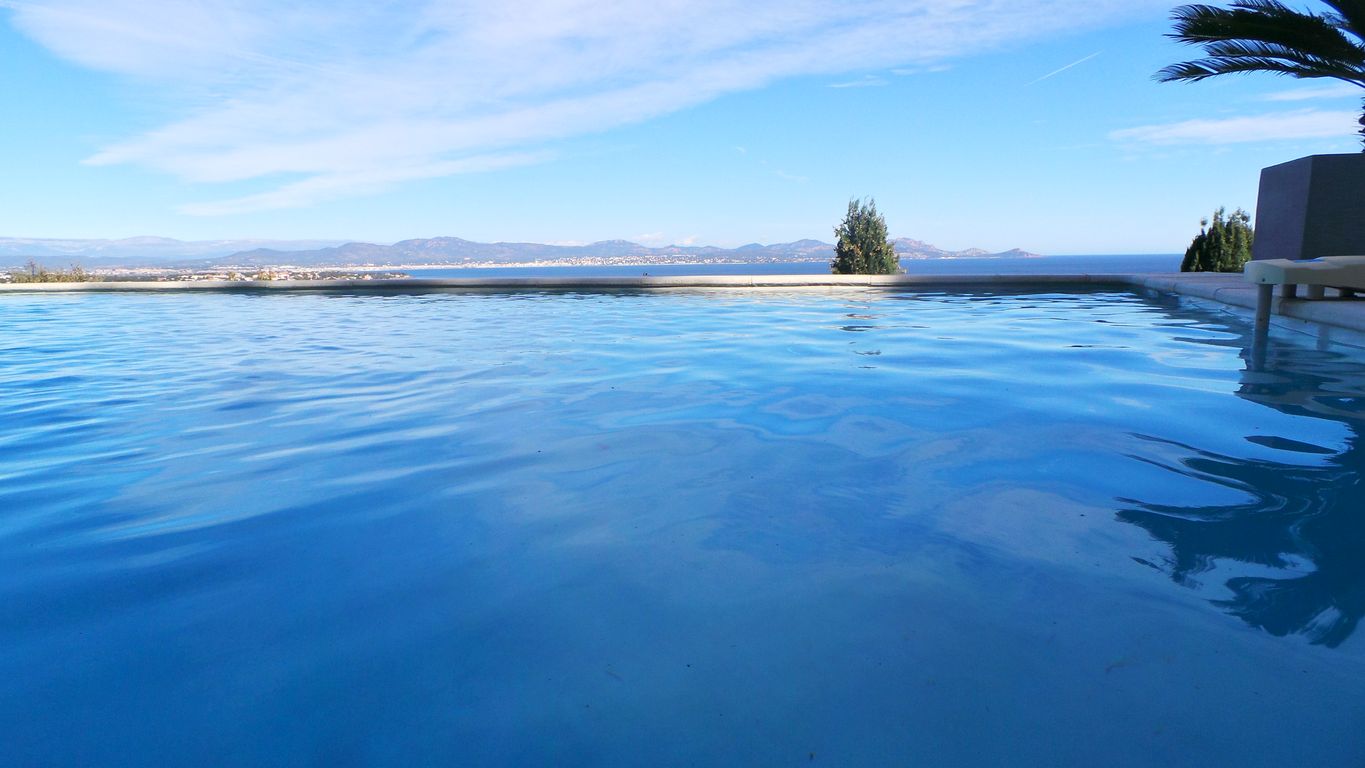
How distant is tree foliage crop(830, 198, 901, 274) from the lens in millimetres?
20094

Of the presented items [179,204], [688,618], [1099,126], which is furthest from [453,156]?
[688,618]

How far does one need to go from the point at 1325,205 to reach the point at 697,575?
32.7ft

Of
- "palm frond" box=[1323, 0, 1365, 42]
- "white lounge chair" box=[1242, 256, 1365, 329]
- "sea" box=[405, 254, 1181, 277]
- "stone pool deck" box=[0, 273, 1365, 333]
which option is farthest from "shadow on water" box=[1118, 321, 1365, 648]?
"sea" box=[405, 254, 1181, 277]

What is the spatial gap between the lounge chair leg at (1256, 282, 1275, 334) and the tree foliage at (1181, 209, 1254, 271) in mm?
8376

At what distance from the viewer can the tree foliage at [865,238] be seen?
2009cm

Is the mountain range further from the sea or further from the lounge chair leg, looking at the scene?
the lounge chair leg

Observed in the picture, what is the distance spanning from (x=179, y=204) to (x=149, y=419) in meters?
54.8

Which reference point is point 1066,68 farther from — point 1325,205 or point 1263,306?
point 1263,306

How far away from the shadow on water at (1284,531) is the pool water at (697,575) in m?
0.01

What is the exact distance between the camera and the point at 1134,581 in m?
1.62

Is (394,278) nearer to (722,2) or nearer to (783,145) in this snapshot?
(722,2)

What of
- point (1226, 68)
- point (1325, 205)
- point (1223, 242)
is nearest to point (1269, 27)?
point (1226, 68)

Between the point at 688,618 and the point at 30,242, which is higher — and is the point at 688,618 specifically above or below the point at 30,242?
below

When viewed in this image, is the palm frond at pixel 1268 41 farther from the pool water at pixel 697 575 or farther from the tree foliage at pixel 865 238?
the tree foliage at pixel 865 238
